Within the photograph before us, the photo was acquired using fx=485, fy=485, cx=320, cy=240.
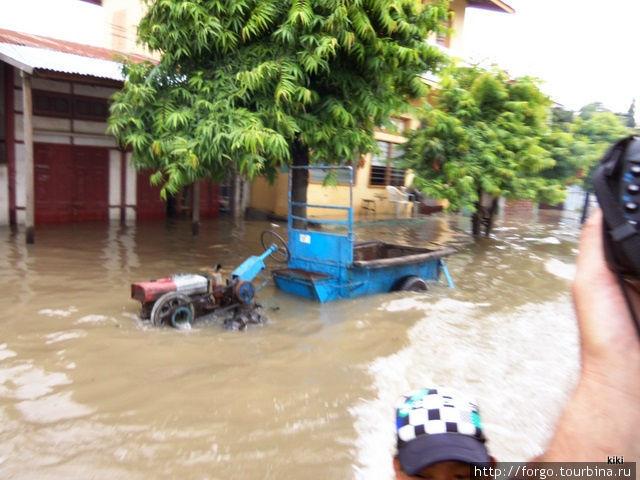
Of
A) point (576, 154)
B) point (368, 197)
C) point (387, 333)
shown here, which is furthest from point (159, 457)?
point (368, 197)

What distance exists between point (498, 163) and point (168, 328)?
8.58 meters

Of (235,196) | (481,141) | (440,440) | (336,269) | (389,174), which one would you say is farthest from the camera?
(389,174)

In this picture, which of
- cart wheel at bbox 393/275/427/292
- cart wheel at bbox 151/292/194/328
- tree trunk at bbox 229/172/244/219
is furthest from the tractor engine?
tree trunk at bbox 229/172/244/219

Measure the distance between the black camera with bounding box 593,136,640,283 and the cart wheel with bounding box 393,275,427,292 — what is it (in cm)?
685

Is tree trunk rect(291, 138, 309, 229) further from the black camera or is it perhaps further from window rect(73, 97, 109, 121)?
the black camera

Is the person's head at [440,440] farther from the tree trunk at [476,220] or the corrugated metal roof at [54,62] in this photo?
the tree trunk at [476,220]

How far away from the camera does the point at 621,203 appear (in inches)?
37.9

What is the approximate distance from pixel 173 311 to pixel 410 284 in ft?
12.6

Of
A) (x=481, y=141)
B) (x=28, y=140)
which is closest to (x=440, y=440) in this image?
(x=28, y=140)

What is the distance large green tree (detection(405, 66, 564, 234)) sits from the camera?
1117cm

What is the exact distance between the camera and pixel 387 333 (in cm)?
613

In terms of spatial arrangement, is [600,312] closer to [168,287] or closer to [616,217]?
[616,217]

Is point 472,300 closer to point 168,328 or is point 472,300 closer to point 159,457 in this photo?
point 168,328

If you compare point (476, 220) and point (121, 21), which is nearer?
point (476, 220)
